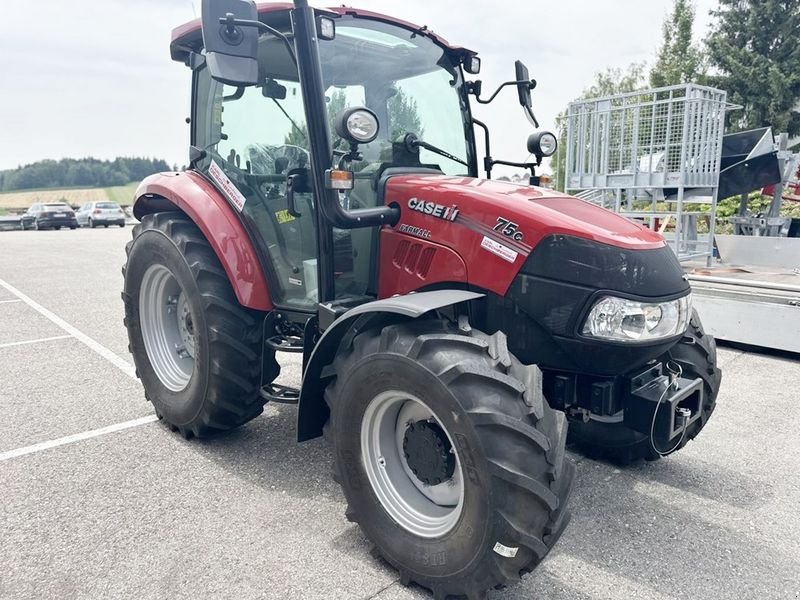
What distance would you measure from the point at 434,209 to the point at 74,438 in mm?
2681

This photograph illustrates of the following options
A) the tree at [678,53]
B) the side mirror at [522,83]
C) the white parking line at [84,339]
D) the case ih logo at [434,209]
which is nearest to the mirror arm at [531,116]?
the side mirror at [522,83]

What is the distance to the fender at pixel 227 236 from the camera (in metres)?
3.30

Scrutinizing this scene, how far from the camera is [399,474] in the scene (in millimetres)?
2574

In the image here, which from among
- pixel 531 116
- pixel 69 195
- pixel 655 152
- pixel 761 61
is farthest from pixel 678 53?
pixel 69 195

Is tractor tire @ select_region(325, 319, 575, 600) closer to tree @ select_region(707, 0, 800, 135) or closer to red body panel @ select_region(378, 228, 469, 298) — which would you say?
red body panel @ select_region(378, 228, 469, 298)

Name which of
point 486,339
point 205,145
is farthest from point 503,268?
point 205,145

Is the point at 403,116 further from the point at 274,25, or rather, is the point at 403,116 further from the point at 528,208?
the point at 528,208

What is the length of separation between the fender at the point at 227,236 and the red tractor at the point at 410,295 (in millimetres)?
12

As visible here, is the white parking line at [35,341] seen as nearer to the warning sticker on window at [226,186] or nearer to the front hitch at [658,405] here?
the warning sticker on window at [226,186]

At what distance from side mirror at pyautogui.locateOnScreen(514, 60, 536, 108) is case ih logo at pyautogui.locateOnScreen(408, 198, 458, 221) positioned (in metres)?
1.14

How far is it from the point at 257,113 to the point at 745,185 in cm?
671

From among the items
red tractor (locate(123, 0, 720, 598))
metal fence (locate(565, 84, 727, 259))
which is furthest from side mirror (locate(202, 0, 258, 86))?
metal fence (locate(565, 84, 727, 259))

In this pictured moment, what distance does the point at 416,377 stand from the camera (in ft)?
7.25

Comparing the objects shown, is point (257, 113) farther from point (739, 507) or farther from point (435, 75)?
point (739, 507)
